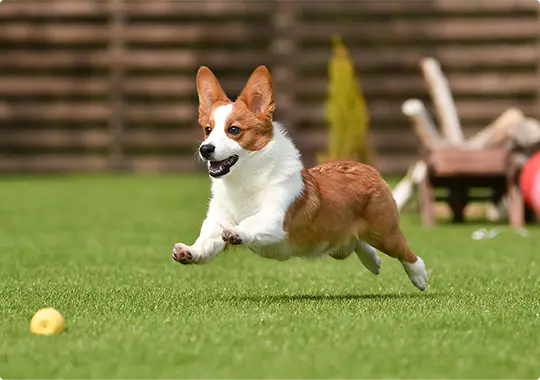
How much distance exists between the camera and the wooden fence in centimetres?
1179

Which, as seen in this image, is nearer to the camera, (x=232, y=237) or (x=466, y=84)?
(x=232, y=237)

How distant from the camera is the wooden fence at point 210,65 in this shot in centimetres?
1179

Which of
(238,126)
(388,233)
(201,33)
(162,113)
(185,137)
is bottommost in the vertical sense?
(185,137)

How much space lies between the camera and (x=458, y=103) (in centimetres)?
1181

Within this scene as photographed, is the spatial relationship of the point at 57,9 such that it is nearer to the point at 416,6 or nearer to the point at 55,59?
the point at 55,59

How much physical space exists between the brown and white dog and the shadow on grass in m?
0.14

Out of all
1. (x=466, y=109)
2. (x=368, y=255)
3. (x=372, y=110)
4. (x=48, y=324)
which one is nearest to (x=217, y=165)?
(x=368, y=255)

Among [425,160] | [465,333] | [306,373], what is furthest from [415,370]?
[425,160]

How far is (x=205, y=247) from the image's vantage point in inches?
137

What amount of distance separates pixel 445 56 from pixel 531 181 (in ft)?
17.5

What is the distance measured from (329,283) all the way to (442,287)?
409mm

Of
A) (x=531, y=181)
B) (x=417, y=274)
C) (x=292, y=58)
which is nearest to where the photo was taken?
(x=417, y=274)

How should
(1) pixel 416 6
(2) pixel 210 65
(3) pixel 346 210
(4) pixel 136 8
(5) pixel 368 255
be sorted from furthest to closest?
(4) pixel 136 8, (2) pixel 210 65, (1) pixel 416 6, (5) pixel 368 255, (3) pixel 346 210

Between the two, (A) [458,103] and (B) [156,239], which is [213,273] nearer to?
(B) [156,239]
